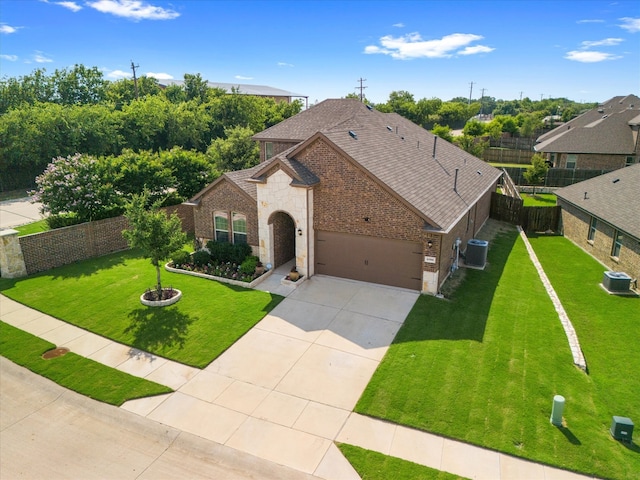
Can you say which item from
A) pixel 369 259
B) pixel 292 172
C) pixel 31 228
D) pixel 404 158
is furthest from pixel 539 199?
pixel 31 228

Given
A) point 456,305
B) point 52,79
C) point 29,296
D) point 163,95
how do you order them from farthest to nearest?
point 163,95 → point 52,79 → point 29,296 → point 456,305

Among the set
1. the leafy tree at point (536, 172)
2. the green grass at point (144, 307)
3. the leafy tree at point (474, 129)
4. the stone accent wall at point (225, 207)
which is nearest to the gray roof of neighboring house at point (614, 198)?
the leafy tree at point (536, 172)

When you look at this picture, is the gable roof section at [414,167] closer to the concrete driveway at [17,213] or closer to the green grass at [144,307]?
the green grass at [144,307]

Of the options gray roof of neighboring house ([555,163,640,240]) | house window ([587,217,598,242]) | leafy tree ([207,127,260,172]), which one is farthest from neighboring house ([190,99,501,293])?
leafy tree ([207,127,260,172])

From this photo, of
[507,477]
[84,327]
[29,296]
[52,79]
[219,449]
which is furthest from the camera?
[52,79]

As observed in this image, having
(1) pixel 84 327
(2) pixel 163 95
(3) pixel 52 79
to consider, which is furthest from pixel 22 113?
(1) pixel 84 327

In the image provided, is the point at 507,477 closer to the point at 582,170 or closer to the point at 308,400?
the point at 308,400
